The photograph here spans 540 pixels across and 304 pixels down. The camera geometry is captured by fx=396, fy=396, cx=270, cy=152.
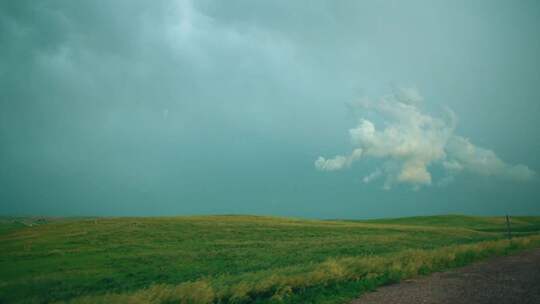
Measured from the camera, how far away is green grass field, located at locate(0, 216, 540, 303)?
14.4 meters

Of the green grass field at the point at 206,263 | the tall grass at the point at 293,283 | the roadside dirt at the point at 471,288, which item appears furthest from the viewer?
the green grass field at the point at 206,263

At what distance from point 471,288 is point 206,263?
688 inches

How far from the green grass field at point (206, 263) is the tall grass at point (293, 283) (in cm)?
4

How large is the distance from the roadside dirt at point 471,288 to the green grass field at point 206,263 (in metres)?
0.97

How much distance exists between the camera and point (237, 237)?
42125 millimetres

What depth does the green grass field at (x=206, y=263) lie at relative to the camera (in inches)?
565

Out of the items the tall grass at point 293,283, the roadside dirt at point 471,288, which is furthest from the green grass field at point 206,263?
the roadside dirt at point 471,288

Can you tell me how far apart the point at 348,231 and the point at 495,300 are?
127 ft

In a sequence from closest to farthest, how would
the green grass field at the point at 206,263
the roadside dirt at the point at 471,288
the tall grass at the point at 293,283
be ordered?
the roadside dirt at the point at 471,288 < the tall grass at the point at 293,283 < the green grass field at the point at 206,263

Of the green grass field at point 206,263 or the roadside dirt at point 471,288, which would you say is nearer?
the roadside dirt at point 471,288

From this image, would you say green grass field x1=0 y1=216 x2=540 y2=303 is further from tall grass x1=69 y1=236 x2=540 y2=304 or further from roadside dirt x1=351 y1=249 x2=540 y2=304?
roadside dirt x1=351 y1=249 x2=540 y2=304

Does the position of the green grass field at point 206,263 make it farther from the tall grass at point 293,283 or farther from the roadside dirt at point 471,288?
the roadside dirt at point 471,288

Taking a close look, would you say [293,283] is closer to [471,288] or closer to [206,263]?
[471,288]

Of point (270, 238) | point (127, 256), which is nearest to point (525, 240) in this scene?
point (270, 238)
